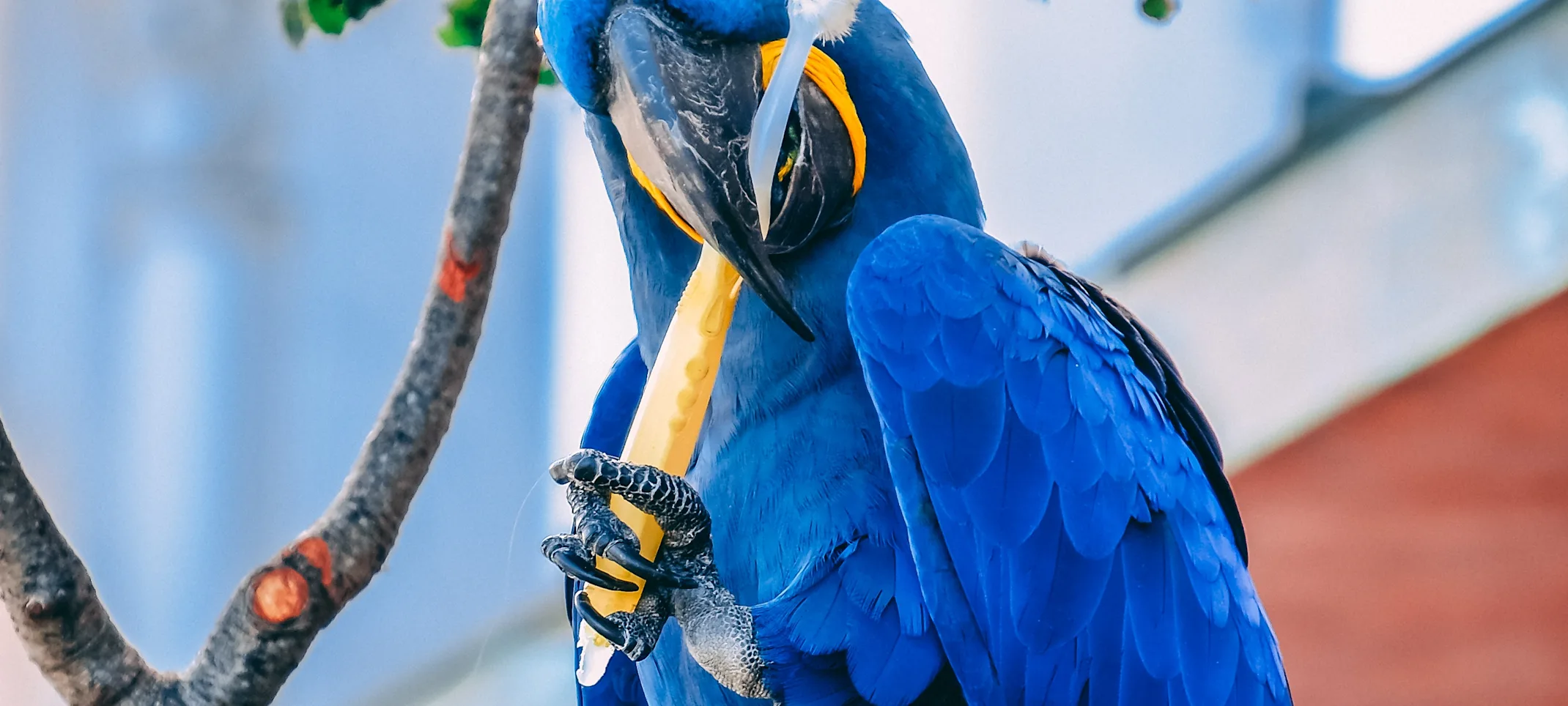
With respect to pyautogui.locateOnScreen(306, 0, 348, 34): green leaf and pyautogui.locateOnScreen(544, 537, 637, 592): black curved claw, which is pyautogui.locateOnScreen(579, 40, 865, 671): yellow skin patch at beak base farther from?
pyautogui.locateOnScreen(306, 0, 348, 34): green leaf

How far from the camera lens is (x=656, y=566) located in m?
0.86

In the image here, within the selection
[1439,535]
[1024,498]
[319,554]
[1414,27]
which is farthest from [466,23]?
[1439,535]

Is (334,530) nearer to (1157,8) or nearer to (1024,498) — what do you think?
(1024,498)

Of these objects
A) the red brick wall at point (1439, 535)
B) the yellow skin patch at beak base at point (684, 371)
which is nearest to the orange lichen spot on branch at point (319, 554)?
the yellow skin patch at beak base at point (684, 371)

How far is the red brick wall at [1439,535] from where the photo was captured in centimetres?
140

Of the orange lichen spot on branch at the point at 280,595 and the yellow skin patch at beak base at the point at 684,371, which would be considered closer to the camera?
the yellow skin patch at beak base at the point at 684,371

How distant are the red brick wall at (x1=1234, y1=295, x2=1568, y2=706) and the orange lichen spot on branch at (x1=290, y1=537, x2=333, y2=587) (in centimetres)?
110

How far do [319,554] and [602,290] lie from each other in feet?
1.52

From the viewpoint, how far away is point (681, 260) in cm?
100

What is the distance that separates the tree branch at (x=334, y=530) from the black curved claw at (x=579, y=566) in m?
0.39

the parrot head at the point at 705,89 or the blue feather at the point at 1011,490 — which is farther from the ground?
the parrot head at the point at 705,89

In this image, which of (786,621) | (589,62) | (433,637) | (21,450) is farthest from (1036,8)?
(21,450)

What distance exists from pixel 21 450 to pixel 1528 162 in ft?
6.08

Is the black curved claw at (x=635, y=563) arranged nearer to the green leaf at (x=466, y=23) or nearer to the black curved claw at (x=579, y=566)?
the black curved claw at (x=579, y=566)
